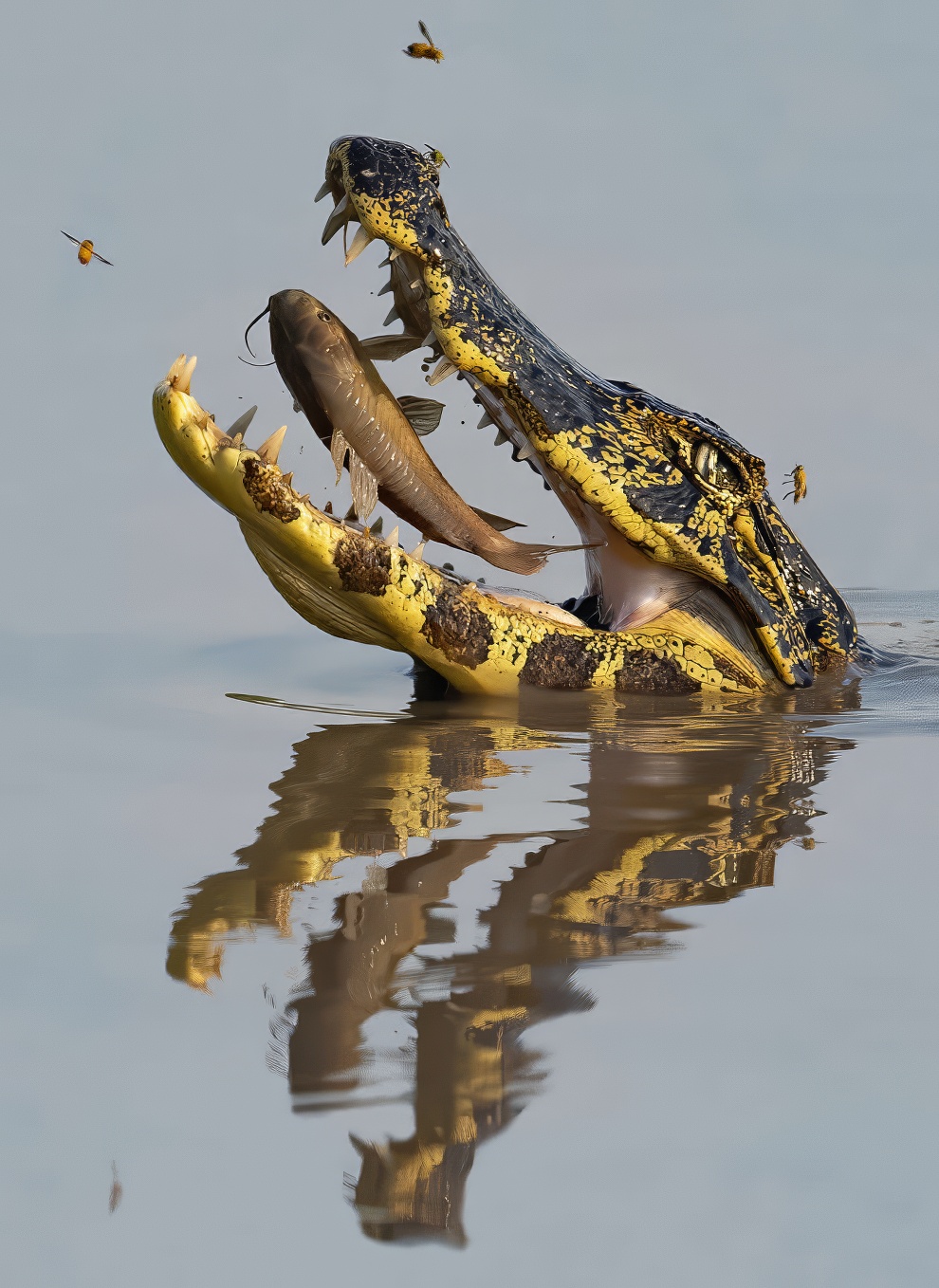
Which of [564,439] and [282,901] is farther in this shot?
[564,439]

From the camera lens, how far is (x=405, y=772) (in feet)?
18.4

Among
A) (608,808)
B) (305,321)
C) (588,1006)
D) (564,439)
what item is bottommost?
(588,1006)

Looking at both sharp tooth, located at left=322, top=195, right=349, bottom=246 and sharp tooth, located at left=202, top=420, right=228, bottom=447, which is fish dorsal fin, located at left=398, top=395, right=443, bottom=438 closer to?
sharp tooth, located at left=322, top=195, right=349, bottom=246

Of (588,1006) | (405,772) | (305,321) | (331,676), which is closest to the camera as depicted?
(588,1006)

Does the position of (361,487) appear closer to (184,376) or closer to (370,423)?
(370,423)

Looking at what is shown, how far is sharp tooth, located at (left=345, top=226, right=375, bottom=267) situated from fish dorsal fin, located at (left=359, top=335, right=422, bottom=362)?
548 mm

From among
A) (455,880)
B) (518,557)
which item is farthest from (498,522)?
(455,880)

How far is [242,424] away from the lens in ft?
21.2

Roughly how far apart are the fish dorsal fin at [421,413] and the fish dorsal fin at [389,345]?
0.90ft

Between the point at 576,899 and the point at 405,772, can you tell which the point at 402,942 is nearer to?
the point at 576,899

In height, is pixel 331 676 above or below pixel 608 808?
above

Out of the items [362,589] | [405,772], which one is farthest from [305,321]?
[405,772]

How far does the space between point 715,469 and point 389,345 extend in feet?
5.89

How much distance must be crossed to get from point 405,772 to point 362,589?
128 cm
